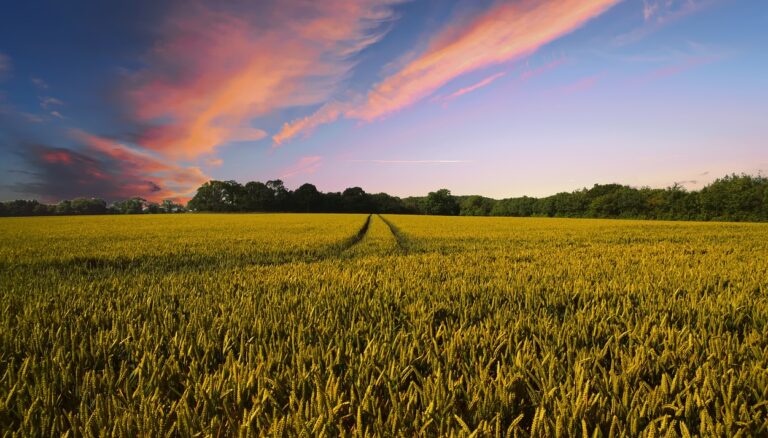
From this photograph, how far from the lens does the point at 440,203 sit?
443ft

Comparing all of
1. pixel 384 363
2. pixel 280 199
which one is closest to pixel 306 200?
pixel 280 199

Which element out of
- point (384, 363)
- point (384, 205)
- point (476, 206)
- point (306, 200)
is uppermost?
point (306, 200)

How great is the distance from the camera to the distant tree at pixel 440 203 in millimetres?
134000

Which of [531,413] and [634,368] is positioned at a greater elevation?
[634,368]

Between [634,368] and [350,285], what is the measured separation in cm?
346

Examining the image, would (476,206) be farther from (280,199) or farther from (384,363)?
(384,363)

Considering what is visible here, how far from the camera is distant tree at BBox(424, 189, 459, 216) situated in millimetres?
134000

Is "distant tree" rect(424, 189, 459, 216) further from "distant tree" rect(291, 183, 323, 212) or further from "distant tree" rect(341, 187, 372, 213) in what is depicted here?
"distant tree" rect(291, 183, 323, 212)

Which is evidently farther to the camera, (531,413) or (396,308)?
(396,308)

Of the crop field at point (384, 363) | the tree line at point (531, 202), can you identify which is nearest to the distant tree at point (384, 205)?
the tree line at point (531, 202)

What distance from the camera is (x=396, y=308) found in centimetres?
377

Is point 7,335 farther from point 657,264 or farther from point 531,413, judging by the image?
point 657,264

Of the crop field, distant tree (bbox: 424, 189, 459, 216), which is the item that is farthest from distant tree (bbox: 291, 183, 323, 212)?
the crop field

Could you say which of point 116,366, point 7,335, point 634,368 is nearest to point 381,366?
point 634,368
